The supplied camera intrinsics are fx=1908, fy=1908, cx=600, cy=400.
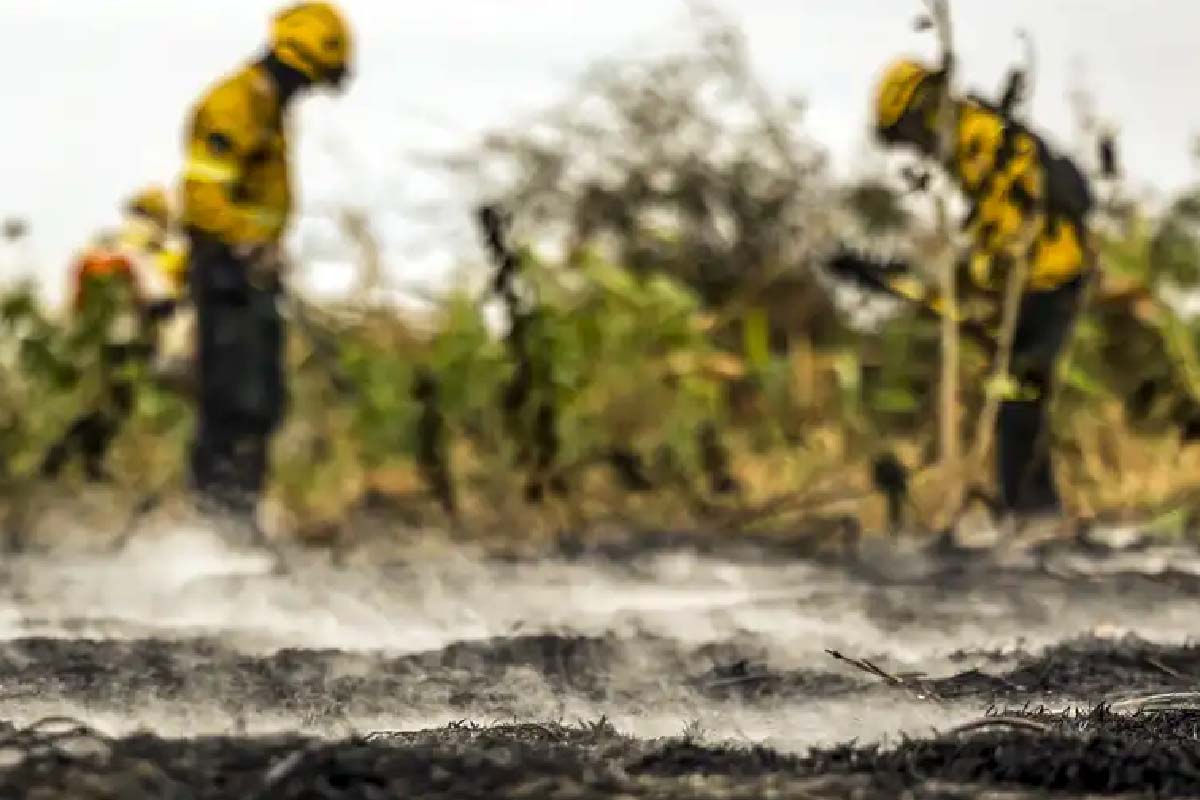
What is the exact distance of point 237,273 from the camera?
6.39 metres

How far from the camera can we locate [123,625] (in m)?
4.31

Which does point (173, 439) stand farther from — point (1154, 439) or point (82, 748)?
point (82, 748)

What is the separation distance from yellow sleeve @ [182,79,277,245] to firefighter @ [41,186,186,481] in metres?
0.46

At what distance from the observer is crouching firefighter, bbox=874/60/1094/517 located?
5.49 meters

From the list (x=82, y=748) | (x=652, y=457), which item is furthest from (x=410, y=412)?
(x=82, y=748)

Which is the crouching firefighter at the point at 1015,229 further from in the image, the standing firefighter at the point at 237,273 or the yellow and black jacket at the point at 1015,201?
the standing firefighter at the point at 237,273

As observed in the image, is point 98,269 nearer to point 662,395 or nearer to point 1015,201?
point 662,395

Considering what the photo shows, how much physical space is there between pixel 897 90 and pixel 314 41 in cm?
207

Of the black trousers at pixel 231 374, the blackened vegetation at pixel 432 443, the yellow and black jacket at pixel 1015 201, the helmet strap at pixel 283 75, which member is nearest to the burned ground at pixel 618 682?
the black trousers at pixel 231 374

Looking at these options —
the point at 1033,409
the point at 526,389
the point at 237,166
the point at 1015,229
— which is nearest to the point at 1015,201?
the point at 1015,229

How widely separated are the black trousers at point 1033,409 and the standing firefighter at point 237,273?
2456 mm

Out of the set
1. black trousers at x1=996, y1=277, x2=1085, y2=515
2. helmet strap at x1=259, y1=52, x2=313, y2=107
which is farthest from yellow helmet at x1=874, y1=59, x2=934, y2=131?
helmet strap at x1=259, y1=52, x2=313, y2=107

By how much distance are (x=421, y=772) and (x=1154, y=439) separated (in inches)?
237

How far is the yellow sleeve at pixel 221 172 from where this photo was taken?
634 cm
